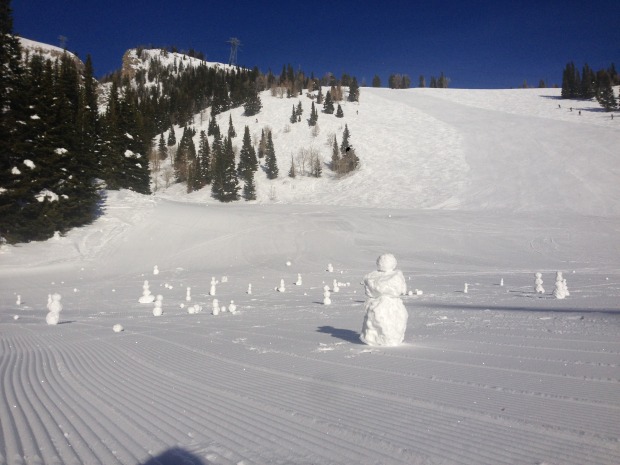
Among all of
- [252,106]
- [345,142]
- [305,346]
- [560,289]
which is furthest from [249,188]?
[305,346]

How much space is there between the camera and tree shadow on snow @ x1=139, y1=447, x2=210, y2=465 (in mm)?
3195

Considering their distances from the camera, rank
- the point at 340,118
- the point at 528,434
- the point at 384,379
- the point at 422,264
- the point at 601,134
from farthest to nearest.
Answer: the point at 340,118 → the point at 601,134 → the point at 422,264 → the point at 384,379 → the point at 528,434

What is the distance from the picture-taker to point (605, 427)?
3.41m

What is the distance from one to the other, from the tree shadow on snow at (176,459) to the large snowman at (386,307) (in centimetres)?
428

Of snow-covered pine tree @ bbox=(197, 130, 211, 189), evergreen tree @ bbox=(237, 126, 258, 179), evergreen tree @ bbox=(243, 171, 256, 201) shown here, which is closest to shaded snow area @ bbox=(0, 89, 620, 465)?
evergreen tree @ bbox=(243, 171, 256, 201)

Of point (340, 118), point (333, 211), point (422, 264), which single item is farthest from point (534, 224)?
point (340, 118)

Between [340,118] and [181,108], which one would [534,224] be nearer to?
[340,118]

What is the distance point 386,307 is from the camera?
6.96 metres

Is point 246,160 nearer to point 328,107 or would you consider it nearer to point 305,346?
point 328,107

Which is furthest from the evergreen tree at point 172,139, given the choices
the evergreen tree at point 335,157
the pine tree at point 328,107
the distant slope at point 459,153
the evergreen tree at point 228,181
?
the evergreen tree at point 335,157

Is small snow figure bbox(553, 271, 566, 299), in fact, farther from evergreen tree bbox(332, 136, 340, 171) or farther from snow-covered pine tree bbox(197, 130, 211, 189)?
snow-covered pine tree bbox(197, 130, 211, 189)

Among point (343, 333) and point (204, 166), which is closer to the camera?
point (343, 333)

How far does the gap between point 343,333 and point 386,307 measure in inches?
78.7

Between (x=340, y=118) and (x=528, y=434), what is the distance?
266ft
